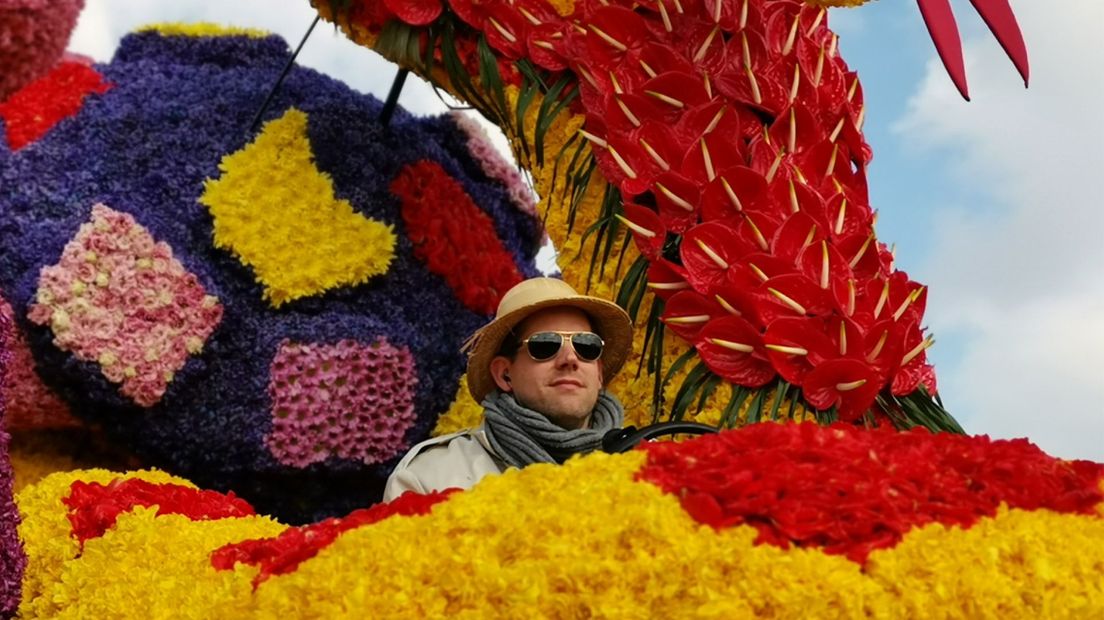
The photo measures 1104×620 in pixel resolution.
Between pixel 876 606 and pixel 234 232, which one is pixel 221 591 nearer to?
pixel 876 606

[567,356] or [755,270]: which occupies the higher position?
[755,270]

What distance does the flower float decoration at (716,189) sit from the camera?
321cm

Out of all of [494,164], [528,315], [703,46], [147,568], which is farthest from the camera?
[494,164]

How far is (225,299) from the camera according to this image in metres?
4.03

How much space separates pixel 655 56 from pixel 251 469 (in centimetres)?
171

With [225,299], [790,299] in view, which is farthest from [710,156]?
[225,299]

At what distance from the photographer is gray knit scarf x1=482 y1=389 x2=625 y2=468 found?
9.14 feet

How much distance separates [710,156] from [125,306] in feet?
5.85

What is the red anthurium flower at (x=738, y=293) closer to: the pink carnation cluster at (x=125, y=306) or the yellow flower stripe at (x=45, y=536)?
the yellow flower stripe at (x=45, y=536)

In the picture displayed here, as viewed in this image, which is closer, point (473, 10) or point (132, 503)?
point (132, 503)

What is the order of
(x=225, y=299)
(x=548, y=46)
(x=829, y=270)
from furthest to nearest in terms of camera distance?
(x=225, y=299) → (x=548, y=46) → (x=829, y=270)

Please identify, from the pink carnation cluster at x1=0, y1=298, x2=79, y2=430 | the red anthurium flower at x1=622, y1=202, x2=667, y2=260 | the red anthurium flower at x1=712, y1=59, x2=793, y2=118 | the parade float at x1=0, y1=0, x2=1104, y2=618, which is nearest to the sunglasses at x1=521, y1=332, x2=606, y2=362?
the parade float at x1=0, y1=0, x2=1104, y2=618

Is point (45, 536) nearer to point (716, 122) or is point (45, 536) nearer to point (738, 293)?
point (738, 293)

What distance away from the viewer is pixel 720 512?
6.07ft
